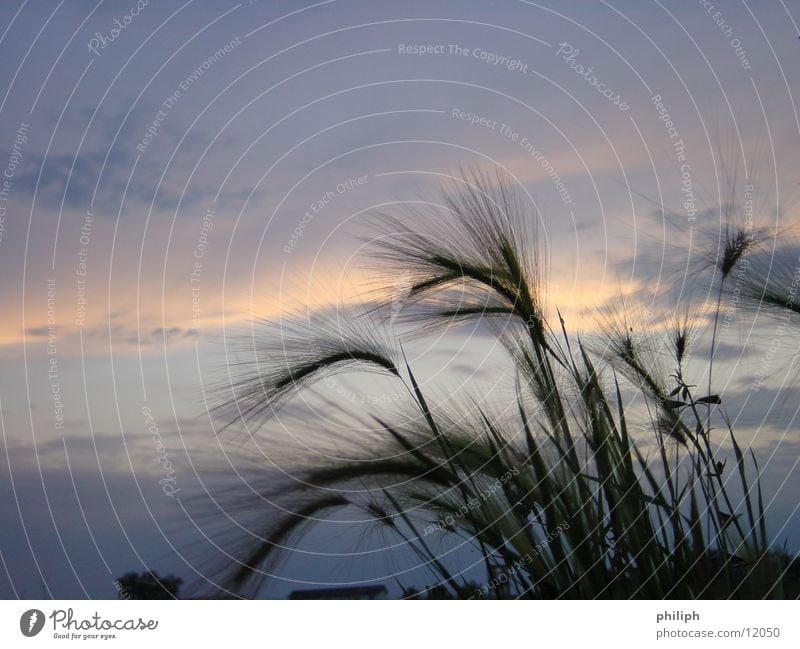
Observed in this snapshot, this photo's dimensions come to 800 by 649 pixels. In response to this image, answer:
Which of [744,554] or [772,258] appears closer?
[744,554]

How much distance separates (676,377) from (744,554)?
0.66m

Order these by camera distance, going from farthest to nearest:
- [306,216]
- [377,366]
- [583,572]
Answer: [306,216] → [377,366] → [583,572]

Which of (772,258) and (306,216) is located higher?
(306,216)

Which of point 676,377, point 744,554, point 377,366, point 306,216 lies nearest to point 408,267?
point 377,366

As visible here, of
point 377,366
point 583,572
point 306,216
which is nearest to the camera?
point 583,572

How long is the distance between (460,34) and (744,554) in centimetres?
236

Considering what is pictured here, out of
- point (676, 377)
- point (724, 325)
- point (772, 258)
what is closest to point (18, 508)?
point (676, 377)

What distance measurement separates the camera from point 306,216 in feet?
12.8

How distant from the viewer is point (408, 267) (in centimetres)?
333
